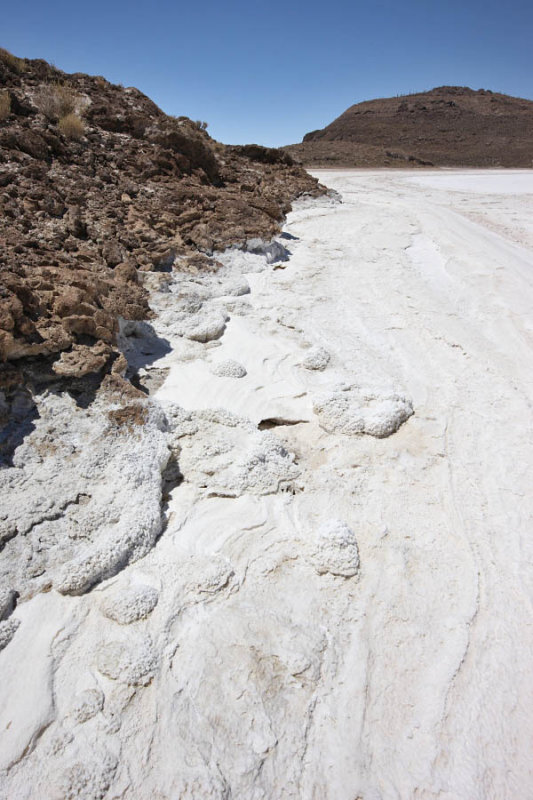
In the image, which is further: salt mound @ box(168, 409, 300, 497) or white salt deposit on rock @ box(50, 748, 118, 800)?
salt mound @ box(168, 409, 300, 497)

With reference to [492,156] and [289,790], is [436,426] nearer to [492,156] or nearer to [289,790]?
[289,790]

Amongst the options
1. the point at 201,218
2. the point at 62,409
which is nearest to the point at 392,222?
the point at 201,218

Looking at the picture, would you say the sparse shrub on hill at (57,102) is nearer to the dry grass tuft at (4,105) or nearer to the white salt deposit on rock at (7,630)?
the dry grass tuft at (4,105)

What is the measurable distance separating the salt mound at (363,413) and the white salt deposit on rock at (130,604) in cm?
159

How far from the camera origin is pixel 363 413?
307cm

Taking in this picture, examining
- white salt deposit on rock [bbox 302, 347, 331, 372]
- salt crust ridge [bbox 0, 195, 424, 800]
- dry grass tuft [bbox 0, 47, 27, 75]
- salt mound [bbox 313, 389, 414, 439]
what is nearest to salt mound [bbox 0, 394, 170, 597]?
salt crust ridge [bbox 0, 195, 424, 800]

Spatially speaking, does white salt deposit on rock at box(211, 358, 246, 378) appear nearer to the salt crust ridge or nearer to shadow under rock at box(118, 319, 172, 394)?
shadow under rock at box(118, 319, 172, 394)

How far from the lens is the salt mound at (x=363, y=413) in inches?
117

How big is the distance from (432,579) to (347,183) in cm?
1463

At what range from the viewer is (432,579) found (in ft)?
6.89

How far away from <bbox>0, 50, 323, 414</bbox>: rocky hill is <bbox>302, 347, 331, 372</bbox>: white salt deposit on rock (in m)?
1.52

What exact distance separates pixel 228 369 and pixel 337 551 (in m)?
1.86

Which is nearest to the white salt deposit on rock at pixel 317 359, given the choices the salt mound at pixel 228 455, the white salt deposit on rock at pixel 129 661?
the salt mound at pixel 228 455

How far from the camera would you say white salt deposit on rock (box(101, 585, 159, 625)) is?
1841mm
